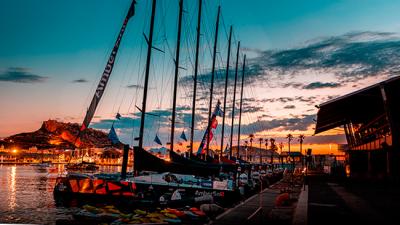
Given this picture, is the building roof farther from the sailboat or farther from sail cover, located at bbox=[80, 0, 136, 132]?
sail cover, located at bbox=[80, 0, 136, 132]

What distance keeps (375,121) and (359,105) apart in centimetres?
341

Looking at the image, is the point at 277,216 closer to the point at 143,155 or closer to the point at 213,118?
the point at 143,155

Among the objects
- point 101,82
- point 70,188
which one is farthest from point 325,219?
point 70,188

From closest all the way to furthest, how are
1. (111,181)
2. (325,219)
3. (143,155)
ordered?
(325,219)
(143,155)
(111,181)

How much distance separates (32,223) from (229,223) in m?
13.1

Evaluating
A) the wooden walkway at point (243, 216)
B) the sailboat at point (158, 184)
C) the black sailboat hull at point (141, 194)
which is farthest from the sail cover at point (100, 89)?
the wooden walkway at point (243, 216)

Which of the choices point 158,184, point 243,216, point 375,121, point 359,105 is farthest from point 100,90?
point 375,121

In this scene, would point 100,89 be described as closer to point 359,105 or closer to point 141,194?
point 141,194

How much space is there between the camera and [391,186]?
Answer: 27.9 m

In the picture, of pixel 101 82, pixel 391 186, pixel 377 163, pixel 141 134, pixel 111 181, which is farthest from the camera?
pixel 377 163

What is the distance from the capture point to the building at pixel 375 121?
81.8ft

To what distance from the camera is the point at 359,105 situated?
105 feet

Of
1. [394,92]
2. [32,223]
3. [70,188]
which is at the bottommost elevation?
[32,223]

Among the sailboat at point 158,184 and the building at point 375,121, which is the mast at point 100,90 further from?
the building at point 375,121
